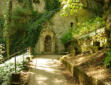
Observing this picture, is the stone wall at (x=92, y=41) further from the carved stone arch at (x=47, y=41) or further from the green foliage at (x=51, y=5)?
the green foliage at (x=51, y=5)

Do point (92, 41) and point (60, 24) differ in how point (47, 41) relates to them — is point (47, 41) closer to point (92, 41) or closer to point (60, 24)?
point (60, 24)

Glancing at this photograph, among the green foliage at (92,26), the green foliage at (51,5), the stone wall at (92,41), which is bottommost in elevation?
the stone wall at (92,41)

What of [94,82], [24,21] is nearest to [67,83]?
[94,82]

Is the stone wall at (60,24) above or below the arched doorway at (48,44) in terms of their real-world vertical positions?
above

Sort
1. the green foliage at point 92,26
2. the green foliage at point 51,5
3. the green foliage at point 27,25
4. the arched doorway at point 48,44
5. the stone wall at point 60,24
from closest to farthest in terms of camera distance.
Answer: the green foliage at point 92,26 → the green foliage at point 27,25 → the stone wall at point 60,24 → the arched doorway at point 48,44 → the green foliage at point 51,5

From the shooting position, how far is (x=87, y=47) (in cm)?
934

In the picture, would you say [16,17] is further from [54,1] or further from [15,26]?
[54,1]

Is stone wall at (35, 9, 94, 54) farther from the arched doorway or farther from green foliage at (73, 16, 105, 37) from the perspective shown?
green foliage at (73, 16, 105, 37)

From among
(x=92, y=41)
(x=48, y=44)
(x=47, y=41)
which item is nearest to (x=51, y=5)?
(x=47, y=41)

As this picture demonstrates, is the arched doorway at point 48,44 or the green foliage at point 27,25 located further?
the arched doorway at point 48,44

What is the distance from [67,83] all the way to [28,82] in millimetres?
1757

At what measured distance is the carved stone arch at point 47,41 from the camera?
20.9 meters

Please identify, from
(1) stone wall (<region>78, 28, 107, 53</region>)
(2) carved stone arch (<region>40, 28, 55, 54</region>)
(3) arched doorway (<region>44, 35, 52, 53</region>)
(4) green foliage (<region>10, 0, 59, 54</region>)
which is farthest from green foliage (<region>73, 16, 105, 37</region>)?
(4) green foliage (<region>10, 0, 59, 54</region>)

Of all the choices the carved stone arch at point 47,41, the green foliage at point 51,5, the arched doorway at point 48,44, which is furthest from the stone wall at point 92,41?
the green foliage at point 51,5
